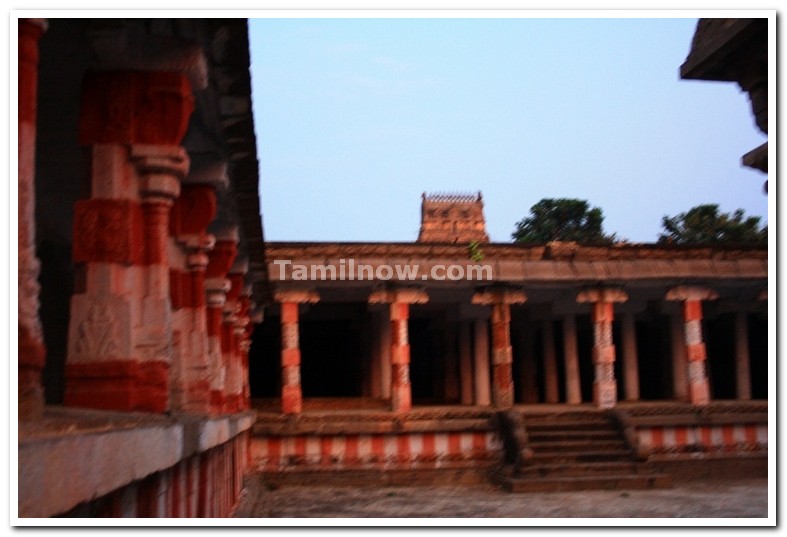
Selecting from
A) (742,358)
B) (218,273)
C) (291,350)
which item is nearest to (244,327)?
(291,350)

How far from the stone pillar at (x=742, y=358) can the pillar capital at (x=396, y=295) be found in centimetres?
685

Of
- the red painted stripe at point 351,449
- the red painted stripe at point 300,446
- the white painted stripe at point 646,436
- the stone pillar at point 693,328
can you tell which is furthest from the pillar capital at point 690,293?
the red painted stripe at point 300,446

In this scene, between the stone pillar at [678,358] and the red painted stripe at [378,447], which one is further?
the stone pillar at [678,358]

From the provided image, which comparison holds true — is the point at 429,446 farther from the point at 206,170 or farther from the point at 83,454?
the point at 83,454

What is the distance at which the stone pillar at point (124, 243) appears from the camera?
19.3ft

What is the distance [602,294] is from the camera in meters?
18.9

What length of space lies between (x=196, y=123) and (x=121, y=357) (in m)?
2.46

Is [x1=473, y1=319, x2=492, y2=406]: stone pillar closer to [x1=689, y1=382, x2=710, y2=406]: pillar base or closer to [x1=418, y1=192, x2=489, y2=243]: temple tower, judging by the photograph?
[x1=689, y1=382, x2=710, y2=406]: pillar base

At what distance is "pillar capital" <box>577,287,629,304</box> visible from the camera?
1886 cm

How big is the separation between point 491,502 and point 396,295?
171 inches

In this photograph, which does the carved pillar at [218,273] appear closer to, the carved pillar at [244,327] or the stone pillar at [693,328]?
the carved pillar at [244,327]
